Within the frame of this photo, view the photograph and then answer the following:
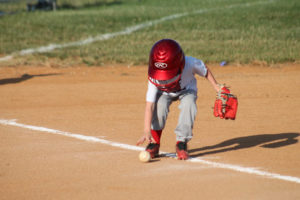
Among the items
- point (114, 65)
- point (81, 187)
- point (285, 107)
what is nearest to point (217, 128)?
point (285, 107)

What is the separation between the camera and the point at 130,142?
20.7 feet

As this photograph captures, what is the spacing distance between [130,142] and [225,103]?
4.76 feet

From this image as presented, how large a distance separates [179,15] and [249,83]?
15.2 m

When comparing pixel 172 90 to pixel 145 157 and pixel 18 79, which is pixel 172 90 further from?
pixel 18 79

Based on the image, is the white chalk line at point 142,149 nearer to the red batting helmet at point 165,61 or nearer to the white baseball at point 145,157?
the white baseball at point 145,157

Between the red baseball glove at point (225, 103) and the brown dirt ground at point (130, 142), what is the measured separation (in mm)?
473

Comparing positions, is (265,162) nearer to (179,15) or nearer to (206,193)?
(206,193)

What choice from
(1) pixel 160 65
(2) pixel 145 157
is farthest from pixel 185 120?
(1) pixel 160 65

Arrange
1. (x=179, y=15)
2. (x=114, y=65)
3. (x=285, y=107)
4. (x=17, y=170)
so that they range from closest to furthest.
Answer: (x=17, y=170) < (x=285, y=107) < (x=114, y=65) < (x=179, y=15)

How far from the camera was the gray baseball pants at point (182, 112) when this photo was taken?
A: 5.31m

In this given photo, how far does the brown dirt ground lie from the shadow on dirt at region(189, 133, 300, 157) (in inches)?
0.5

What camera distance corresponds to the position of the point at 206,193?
440cm

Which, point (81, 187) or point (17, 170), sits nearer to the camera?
point (81, 187)

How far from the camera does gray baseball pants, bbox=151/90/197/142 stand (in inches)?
209
